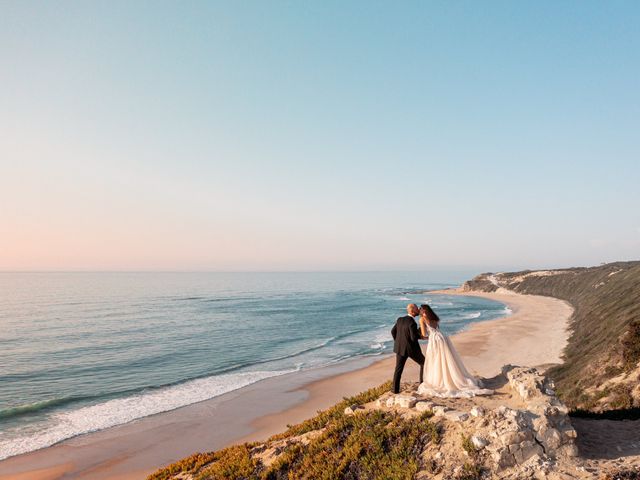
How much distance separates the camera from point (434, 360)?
32.4 ft

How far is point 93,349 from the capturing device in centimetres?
3347

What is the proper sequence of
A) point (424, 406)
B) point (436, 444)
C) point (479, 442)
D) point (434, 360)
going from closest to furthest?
point (479, 442), point (436, 444), point (424, 406), point (434, 360)

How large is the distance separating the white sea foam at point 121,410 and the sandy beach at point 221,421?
712mm

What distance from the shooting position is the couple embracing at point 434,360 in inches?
376

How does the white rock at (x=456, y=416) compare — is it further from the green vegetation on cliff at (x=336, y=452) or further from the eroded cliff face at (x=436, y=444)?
the green vegetation on cliff at (x=336, y=452)

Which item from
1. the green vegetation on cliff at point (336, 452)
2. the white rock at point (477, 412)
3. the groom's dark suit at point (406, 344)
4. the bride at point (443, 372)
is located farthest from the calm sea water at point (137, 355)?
the white rock at point (477, 412)

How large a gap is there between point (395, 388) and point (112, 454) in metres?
12.5

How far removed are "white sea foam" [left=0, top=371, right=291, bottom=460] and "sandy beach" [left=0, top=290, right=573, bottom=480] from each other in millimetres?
712

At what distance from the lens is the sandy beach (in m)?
14.9

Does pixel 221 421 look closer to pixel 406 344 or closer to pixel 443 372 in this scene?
pixel 406 344

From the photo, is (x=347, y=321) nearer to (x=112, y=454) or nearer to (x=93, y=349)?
(x=93, y=349)

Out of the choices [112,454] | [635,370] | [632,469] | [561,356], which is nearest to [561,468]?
[632,469]

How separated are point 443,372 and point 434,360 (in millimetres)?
339

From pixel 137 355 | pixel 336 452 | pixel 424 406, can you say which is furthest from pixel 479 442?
pixel 137 355
